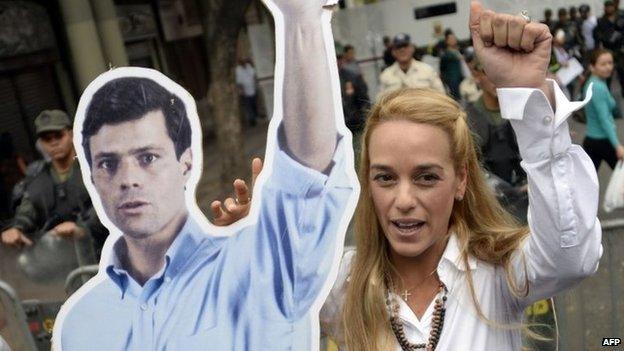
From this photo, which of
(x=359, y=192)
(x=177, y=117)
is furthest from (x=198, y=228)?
(x=359, y=192)

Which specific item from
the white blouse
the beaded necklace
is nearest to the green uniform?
the beaded necklace

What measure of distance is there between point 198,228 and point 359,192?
402 mm

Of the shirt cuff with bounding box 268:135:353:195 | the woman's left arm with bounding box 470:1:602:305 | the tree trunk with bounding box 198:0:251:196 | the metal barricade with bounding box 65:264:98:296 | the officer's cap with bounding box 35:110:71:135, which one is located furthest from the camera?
the tree trunk with bounding box 198:0:251:196

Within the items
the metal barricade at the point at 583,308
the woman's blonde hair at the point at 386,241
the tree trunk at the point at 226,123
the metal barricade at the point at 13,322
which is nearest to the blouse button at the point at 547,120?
the woman's blonde hair at the point at 386,241

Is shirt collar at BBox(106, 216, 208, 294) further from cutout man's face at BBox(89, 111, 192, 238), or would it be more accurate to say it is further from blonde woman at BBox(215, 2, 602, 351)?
blonde woman at BBox(215, 2, 602, 351)

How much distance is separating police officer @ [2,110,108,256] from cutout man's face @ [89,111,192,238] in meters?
0.29

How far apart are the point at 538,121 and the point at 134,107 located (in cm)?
93

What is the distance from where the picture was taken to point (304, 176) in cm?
154

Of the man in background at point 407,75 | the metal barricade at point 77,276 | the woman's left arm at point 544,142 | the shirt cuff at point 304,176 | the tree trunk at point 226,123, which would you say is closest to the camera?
the woman's left arm at point 544,142

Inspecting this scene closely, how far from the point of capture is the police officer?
2010 mm

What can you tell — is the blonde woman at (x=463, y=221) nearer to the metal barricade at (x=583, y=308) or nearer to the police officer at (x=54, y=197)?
the police officer at (x=54, y=197)

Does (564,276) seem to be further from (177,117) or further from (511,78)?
(177,117)

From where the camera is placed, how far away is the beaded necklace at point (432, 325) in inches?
55.1

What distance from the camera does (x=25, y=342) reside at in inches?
116
